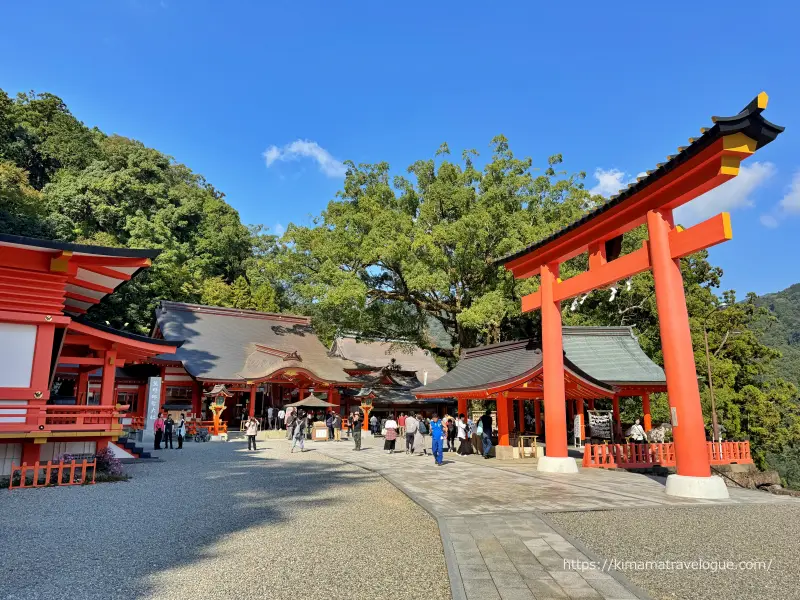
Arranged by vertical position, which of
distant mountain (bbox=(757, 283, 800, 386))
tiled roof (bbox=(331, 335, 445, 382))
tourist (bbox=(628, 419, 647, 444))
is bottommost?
tourist (bbox=(628, 419, 647, 444))

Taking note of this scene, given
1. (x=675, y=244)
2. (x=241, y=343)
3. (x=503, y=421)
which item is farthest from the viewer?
(x=241, y=343)

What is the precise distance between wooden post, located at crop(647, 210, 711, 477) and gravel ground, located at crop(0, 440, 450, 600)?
500 cm

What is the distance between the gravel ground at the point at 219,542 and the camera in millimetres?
4301

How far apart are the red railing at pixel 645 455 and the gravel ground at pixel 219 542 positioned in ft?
20.7

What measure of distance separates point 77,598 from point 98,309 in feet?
88.9

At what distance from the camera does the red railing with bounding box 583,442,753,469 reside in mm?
13078

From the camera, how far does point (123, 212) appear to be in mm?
34438

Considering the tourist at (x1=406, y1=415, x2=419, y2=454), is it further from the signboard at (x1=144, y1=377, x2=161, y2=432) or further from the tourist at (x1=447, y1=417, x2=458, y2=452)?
the signboard at (x1=144, y1=377, x2=161, y2=432)

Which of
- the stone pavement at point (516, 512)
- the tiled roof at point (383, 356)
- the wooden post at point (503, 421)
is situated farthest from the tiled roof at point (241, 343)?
the stone pavement at point (516, 512)

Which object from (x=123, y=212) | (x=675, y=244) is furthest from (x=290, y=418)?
(x=123, y=212)

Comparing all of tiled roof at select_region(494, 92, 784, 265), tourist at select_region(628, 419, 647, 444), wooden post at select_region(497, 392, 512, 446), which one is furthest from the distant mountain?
tiled roof at select_region(494, 92, 784, 265)

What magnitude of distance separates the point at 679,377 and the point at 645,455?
18.6 ft

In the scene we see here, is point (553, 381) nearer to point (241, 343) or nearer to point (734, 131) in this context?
point (734, 131)

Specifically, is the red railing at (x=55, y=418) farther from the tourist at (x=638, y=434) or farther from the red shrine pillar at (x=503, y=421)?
the tourist at (x=638, y=434)
